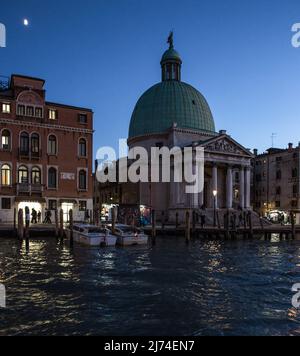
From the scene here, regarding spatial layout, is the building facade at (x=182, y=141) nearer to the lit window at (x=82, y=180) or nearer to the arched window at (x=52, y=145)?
the lit window at (x=82, y=180)

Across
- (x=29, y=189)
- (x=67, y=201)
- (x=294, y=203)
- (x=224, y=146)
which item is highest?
(x=224, y=146)

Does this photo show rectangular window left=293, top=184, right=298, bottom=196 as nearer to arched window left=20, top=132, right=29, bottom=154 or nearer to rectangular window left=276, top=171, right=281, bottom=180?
rectangular window left=276, top=171, right=281, bottom=180

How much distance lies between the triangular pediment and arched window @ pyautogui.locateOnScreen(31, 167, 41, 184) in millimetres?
18591

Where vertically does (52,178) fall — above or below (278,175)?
below

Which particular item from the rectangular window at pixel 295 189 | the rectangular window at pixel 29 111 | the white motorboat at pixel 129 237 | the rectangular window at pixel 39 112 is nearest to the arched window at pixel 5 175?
the rectangular window at pixel 29 111

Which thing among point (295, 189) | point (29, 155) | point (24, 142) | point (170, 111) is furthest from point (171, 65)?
point (29, 155)

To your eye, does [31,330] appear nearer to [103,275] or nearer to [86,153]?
[103,275]

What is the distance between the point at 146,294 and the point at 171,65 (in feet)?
166

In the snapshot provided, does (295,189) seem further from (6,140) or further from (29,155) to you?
(6,140)

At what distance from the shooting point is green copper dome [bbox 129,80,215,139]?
52875 mm

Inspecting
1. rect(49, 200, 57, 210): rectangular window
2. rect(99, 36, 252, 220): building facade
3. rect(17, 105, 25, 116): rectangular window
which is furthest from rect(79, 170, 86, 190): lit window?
rect(99, 36, 252, 220): building facade

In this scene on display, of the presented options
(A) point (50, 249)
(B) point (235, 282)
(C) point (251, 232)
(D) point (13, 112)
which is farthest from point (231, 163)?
(B) point (235, 282)

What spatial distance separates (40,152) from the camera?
37625mm

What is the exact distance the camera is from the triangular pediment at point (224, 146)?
46497 mm
